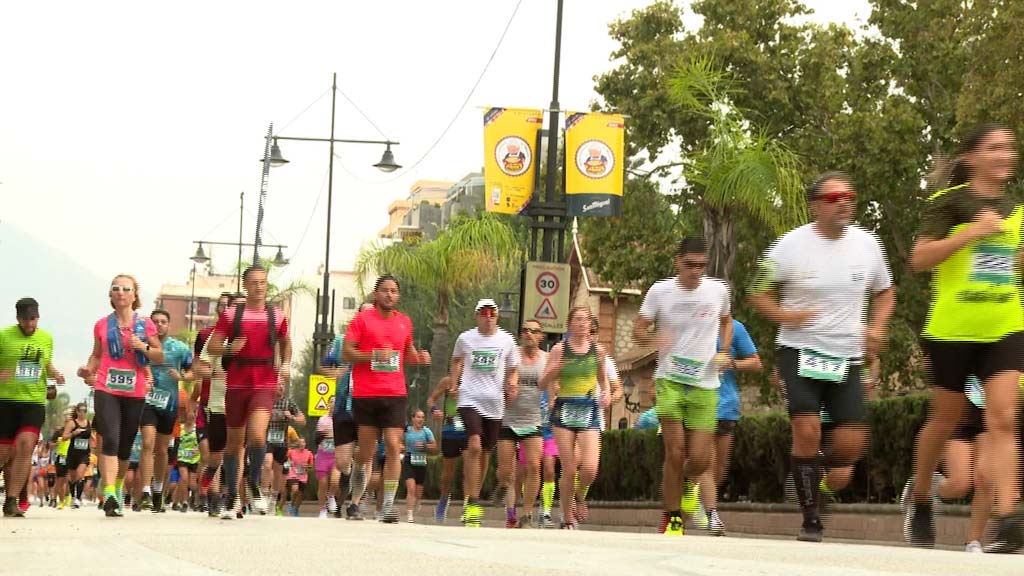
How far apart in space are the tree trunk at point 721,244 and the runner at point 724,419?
15.2m

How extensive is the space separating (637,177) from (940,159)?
36805 millimetres

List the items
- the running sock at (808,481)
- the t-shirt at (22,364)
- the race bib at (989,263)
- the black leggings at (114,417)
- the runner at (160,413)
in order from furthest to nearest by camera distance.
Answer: the runner at (160,413), the t-shirt at (22,364), the black leggings at (114,417), the running sock at (808,481), the race bib at (989,263)

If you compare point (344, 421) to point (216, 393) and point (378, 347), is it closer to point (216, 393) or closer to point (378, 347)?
point (216, 393)

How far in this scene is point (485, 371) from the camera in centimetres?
1714

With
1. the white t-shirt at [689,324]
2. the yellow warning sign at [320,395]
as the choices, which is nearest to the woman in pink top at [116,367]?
the white t-shirt at [689,324]

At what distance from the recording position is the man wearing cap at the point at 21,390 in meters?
15.2

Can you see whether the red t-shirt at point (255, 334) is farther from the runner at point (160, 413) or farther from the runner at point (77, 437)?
the runner at point (77, 437)

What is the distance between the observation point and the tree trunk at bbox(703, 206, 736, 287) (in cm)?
3031

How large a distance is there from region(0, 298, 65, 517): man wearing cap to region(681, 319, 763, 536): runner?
5577 mm

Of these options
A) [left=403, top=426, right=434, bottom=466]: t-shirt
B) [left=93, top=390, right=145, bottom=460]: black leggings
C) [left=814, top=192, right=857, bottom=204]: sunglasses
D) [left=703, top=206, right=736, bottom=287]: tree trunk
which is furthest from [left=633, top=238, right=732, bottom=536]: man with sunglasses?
[left=703, top=206, right=736, bottom=287]: tree trunk

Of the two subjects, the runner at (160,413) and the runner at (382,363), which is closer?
the runner at (382,363)

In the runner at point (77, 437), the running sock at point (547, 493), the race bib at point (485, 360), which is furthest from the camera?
the runner at point (77, 437)

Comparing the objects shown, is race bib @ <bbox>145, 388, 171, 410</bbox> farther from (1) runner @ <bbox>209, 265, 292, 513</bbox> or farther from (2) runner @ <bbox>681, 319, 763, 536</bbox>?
(2) runner @ <bbox>681, 319, 763, 536</bbox>

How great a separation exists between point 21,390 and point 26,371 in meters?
0.16
